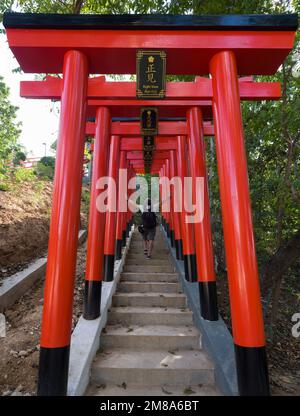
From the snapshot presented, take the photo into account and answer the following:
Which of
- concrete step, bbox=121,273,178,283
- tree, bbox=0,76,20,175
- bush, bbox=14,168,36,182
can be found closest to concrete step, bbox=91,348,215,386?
concrete step, bbox=121,273,178,283

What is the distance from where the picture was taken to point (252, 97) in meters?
3.80

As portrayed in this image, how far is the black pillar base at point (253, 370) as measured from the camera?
2477mm

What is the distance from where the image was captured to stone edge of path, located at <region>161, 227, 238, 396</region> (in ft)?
9.61

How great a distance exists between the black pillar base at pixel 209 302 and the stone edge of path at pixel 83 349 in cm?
171

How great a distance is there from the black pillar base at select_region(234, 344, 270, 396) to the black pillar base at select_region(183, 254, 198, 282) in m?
2.99

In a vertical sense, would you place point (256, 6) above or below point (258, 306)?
above

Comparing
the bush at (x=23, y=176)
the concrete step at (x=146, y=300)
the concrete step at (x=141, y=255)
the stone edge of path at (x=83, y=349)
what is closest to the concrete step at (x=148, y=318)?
the stone edge of path at (x=83, y=349)

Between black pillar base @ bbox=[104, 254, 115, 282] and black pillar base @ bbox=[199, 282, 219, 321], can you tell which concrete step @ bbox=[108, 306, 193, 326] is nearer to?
black pillar base @ bbox=[199, 282, 219, 321]

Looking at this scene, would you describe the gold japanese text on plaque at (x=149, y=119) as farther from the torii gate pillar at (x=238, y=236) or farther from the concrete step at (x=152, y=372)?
the concrete step at (x=152, y=372)

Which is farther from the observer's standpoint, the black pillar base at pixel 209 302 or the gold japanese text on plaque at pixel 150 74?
the black pillar base at pixel 209 302
